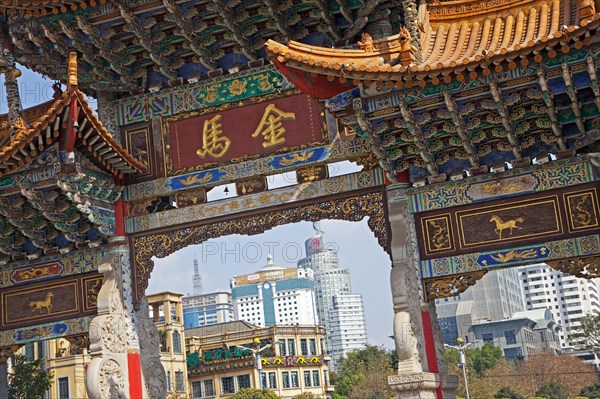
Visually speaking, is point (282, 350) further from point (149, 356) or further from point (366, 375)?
point (149, 356)

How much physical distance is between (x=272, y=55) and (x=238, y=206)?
246 centimetres

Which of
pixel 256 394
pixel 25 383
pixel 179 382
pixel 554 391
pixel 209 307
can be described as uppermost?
pixel 209 307

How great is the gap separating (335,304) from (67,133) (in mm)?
165400

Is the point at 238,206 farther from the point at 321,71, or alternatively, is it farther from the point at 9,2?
the point at 9,2

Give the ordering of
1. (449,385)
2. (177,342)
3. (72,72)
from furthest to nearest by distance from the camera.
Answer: (177,342) < (72,72) < (449,385)

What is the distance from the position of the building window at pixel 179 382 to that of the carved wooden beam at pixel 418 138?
39306mm

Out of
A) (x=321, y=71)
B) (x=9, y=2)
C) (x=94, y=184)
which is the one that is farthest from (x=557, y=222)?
(x=9, y=2)

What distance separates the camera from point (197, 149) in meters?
11.1

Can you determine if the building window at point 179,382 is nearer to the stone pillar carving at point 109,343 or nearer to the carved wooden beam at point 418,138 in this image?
the stone pillar carving at point 109,343

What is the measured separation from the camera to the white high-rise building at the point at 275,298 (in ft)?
484

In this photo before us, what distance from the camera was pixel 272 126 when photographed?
35.4 ft

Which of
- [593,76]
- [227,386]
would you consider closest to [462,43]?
[593,76]

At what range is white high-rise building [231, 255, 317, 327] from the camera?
484ft

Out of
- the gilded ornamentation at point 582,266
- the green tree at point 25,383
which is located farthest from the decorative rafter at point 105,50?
the green tree at point 25,383
